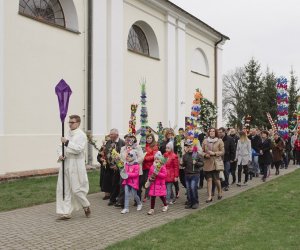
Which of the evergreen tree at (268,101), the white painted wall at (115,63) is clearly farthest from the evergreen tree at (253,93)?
the white painted wall at (115,63)

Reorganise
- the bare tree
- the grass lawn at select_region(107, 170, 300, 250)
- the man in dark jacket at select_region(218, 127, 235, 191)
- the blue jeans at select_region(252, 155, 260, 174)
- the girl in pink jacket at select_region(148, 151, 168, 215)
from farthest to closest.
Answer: the bare tree → the blue jeans at select_region(252, 155, 260, 174) → the man in dark jacket at select_region(218, 127, 235, 191) → the girl in pink jacket at select_region(148, 151, 168, 215) → the grass lawn at select_region(107, 170, 300, 250)

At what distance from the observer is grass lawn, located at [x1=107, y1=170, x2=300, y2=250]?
242 inches

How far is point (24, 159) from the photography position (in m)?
13.7

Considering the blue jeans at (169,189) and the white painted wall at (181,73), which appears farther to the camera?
the white painted wall at (181,73)

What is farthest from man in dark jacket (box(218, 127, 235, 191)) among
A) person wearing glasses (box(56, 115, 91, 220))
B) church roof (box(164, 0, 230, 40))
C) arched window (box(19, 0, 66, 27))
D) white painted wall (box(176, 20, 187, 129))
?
church roof (box(164, 0, 230, 40))

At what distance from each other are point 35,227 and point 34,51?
8365mm

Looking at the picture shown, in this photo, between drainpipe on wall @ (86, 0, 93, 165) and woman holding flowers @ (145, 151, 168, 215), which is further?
drainpipe on wall @ (86, 0, 93, 165)

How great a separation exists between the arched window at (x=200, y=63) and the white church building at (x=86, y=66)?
1.41m

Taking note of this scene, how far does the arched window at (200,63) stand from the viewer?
26.8m

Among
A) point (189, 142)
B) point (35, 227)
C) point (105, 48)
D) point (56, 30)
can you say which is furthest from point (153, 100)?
point (35, 227)

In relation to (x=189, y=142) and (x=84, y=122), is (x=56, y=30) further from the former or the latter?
(x=189, y=142)

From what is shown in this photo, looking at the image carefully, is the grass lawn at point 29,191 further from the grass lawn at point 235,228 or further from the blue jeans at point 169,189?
the grass lawn at point 235,228

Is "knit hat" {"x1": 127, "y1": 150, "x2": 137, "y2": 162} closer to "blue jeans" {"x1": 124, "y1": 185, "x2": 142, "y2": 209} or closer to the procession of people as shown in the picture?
the procession of people

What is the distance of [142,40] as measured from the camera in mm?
21484
